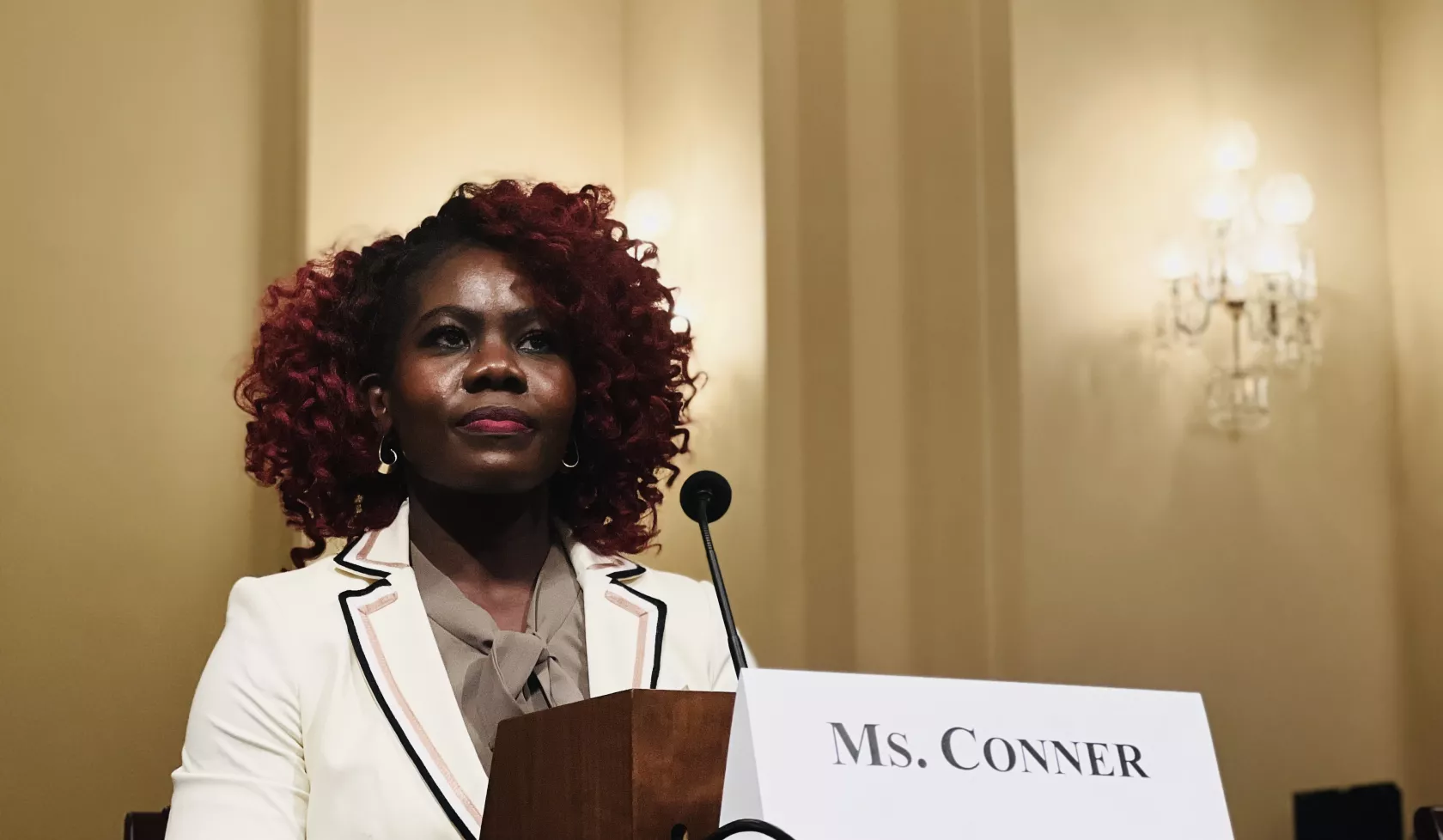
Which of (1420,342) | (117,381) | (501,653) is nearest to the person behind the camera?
(501,653)

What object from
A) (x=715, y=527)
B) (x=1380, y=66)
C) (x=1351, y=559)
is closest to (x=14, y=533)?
(x=715, y=527)

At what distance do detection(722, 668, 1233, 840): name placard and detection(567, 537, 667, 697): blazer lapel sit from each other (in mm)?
774

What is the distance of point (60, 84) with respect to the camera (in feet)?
11.8

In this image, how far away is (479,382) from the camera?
2059mm

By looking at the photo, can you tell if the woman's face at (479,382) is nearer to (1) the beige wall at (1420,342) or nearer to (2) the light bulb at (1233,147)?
(2) the light bulb at (1233,147)

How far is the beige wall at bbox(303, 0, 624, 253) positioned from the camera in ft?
12.8

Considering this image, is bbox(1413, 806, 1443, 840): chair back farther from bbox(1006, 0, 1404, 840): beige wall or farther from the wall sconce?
the wall sconce

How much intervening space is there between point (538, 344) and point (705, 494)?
22.7 inches

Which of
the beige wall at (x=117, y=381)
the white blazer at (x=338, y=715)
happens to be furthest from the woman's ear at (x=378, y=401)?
the beige wall at (x=117, y=381)

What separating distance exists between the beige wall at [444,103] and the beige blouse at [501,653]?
1.96m

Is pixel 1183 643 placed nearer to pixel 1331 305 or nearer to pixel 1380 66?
pixel 1331 305

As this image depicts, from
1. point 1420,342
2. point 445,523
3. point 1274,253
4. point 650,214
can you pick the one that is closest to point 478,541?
point 445,523

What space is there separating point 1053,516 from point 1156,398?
48cm

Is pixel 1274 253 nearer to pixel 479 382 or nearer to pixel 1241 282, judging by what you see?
pixel 1241 282
